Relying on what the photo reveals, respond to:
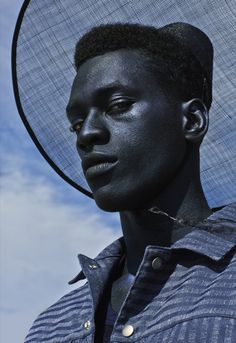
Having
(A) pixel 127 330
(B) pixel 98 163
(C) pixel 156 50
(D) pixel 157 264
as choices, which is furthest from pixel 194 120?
(A) pixel 127 330

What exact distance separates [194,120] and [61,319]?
2.41 ft

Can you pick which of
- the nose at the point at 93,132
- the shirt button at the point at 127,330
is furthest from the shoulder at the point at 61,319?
the nose at the point at 93,132

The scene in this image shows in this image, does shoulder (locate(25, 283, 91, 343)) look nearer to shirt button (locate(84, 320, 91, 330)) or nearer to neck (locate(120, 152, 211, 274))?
shirt button (locate(84, 320, 91, 330))

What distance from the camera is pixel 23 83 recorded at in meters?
2.69

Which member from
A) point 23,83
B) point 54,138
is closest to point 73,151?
point 54,138

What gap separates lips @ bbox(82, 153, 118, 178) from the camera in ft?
7.17

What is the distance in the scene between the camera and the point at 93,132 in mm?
2205

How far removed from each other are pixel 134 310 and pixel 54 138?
84 cm

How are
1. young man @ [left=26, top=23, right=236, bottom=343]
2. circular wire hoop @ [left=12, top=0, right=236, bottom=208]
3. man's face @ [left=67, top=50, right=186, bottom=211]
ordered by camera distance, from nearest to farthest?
young man @ [left=26, top=23, right=236, bottom=343] → man's face @ [left=67, top=50, right=186, bottom=211] → circular wire hoop @ [left=12, top=0, right=236, bottom=208]

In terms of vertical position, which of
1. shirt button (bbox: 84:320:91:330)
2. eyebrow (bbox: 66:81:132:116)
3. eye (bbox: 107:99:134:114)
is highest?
eyebrow (bbox: 66:81:132:116)

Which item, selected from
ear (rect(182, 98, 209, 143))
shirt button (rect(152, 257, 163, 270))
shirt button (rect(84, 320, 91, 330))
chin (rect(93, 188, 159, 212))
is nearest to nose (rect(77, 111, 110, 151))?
chin (rect(93, 188, 159, 212))

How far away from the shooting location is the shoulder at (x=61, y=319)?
2.34m

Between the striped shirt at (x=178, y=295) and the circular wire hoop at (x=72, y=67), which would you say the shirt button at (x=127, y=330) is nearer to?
the striped shirt at (x=178, y=295)

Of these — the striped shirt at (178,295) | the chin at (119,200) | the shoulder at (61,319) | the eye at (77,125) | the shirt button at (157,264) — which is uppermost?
the eye at (77,125)
